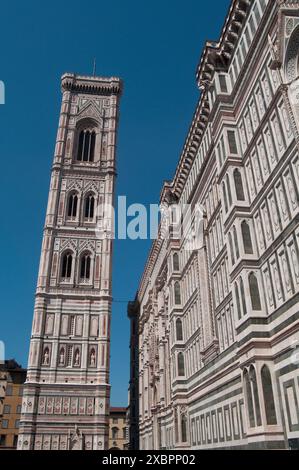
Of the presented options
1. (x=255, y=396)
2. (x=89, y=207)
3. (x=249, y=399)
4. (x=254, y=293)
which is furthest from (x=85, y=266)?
(x=255, y=396)

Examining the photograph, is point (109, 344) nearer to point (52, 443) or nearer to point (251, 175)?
point (52, 443)

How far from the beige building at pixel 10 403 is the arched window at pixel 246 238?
6098cm

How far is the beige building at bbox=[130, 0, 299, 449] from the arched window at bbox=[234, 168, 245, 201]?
66 mm

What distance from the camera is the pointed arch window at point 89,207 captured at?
5494 cm

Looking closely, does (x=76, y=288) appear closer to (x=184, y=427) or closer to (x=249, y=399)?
(x=184, y=427)

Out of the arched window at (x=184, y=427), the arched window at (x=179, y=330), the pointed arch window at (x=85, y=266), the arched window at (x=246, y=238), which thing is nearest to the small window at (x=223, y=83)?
the arched window at (x=246, y=238)

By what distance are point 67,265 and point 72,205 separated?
8068 millimetres

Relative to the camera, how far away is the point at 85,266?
170ft

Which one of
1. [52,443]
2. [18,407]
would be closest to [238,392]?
[52,443]

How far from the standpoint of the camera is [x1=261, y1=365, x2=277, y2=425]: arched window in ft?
46.1

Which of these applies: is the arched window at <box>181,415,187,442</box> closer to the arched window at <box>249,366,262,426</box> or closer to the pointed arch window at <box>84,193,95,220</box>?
the arched window at <box>249,366,262,426</box>

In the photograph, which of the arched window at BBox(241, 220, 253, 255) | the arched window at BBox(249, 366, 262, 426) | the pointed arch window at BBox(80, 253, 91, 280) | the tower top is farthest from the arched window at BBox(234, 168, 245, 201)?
the tower top

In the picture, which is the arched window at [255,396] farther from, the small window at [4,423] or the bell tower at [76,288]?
the small window at [4,423]
